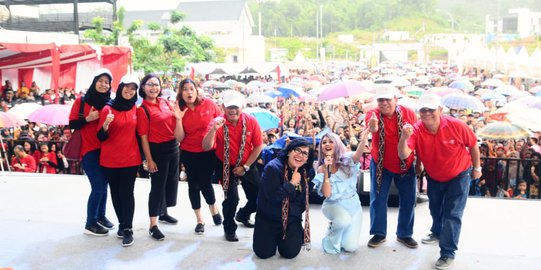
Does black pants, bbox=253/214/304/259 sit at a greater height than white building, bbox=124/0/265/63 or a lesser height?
lesser

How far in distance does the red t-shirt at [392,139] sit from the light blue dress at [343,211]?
0.86ft

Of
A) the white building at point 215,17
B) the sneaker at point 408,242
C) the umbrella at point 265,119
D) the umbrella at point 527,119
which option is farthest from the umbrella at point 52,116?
the white building at point 215,17

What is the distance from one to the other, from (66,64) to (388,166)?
17.8 m

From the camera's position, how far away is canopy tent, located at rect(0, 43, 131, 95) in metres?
18.7

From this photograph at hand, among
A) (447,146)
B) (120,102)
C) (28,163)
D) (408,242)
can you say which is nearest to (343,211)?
(408,242)

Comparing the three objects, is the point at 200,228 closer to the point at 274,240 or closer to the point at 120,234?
the point at 120,234

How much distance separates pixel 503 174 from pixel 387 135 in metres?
4.02

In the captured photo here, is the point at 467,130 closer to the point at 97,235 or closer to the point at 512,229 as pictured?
the point at 512,229

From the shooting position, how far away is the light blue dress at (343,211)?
5.08m

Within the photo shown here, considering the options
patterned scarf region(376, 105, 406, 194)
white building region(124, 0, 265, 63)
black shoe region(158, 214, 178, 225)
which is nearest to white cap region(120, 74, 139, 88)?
black shoe region(158, 214, 178, 225)

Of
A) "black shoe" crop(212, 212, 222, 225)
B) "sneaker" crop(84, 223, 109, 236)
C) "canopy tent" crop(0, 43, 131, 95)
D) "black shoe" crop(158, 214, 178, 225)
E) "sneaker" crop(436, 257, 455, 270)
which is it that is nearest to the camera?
"sneaker" crop(436, 257, 455, 270)

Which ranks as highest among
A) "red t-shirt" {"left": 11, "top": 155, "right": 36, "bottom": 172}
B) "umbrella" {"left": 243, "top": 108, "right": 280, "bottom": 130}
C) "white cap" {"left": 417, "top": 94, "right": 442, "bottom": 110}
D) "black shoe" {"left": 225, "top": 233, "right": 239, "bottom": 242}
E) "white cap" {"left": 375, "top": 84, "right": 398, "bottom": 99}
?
"white cap" {"left": 375, "top": 84, "right": 398, "bottom": 99}

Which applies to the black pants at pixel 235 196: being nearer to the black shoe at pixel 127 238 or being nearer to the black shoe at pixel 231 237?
the black shoe at pixel 231 237

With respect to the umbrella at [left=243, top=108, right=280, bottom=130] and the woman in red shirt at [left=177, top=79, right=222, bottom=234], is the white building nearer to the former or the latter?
the umbrella at [left=243, top=108, right=280, bottom=130]
